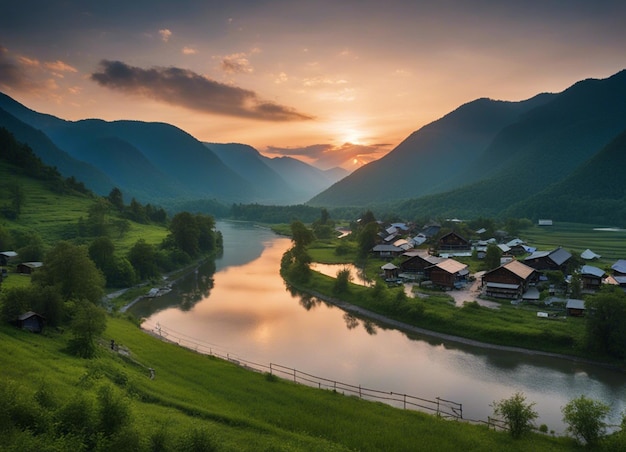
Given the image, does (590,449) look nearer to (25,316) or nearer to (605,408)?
(605,408)

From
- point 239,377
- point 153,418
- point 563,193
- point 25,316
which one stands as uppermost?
point 563,193

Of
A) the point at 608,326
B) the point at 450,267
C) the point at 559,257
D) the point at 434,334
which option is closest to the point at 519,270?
the point at 450,267

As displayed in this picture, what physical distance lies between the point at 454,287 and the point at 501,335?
1746 cm

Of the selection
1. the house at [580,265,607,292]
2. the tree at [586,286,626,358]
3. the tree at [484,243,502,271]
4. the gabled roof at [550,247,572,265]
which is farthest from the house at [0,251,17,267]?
the gabled roof at [550,247,572,265]

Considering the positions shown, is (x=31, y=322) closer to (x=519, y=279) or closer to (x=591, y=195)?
(x=519, y=279)

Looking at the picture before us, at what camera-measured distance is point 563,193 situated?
158 meters

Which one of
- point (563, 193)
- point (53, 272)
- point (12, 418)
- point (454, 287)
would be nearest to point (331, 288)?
point (454, 287)

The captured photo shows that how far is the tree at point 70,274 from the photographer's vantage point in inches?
1517

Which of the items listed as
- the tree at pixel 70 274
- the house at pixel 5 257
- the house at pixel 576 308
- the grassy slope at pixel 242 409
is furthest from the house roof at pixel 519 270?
the house at pixel 5 257

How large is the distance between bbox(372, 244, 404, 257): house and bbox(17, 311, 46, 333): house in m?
62.4

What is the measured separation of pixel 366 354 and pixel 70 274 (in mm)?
28850

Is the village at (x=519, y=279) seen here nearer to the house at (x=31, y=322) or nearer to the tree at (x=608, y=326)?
the tree at (x=608, y=326)

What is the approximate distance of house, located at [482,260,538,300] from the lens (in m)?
50.7

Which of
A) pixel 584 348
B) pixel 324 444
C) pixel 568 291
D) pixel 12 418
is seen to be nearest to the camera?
pixel 12 418
